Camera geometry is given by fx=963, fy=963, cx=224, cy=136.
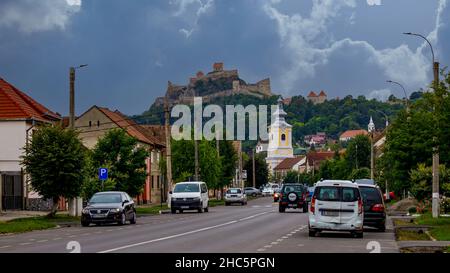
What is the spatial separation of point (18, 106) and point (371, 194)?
1254 inches

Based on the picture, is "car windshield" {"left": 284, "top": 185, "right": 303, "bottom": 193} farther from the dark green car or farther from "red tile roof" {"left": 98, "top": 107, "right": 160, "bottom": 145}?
"red tile roof" {"left": 98, "top": 107, "right": 160, "bottom": 145}

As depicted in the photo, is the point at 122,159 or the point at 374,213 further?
the point at 122,159

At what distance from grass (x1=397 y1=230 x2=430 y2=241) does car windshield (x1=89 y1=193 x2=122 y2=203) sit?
1340cm

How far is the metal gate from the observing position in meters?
61.1

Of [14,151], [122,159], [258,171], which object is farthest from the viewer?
[258,171]

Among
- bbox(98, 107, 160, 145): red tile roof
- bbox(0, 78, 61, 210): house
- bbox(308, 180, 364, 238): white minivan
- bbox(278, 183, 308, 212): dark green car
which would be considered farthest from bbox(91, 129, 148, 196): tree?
bbox(308, 180, 364, 238): white minivan

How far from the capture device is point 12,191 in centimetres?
→ 6125

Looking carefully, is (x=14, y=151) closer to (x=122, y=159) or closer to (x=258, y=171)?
(x=122, y=159)

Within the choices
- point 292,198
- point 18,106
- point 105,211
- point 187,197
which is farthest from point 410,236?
point 18,106

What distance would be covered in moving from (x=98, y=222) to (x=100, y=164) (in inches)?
833

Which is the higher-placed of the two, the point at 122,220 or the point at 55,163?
the point at 55,163

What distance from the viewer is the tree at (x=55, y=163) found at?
4803 cm

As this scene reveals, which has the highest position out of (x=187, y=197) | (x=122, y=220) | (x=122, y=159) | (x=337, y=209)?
(x=122, y=159)

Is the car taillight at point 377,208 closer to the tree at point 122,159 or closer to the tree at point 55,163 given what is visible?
the tree at point 55,163
